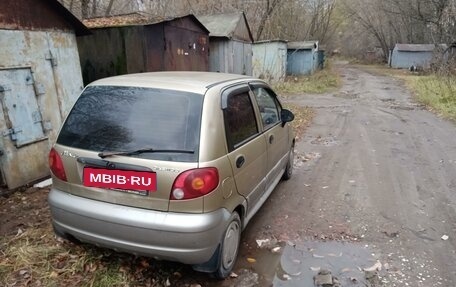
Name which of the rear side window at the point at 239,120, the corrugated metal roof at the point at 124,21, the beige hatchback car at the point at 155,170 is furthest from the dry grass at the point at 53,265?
the corrugated metal roof at the point at 124,21

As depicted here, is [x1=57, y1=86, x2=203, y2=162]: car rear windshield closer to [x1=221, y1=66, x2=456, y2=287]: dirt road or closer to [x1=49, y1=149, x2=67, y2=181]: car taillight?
[x1=49, y1=149, x2=67, y2=181]: car taillight

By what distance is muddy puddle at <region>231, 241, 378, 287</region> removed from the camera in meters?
2.87

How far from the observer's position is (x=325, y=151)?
22.3 ft

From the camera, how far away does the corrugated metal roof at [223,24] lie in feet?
46.3

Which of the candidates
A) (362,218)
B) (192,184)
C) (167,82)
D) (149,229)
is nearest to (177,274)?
(149,229)

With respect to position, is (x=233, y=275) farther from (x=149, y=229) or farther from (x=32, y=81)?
(x=32, y=81)

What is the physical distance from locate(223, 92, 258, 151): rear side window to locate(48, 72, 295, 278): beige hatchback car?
0.06 feet

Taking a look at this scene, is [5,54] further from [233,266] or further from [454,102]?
[454,102]

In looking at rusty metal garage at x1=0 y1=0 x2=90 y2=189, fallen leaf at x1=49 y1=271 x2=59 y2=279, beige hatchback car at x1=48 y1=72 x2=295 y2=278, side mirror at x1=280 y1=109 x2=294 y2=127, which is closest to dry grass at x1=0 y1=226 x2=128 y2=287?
fallen leaf at x1=49 y1=271 x2=59 y2=279

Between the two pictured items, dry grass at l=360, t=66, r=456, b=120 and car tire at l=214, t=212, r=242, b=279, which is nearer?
car tire at l=214, t=212, r=242, b=279

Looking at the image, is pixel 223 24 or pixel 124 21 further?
pixel 223 24

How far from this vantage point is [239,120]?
3.03m

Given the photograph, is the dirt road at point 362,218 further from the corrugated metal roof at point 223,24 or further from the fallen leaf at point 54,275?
the corrugated metal roof at point 223,24

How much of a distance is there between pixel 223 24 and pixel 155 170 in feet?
45.3
